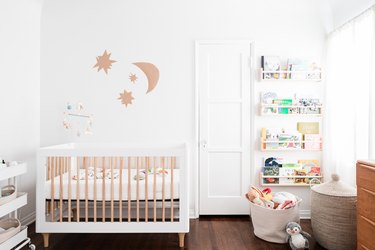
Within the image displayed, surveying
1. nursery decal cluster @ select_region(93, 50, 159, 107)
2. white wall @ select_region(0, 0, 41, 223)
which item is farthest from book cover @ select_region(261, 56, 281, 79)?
white wall @ select_region(0, 0, 41, 223)

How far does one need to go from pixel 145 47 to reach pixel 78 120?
114 cm

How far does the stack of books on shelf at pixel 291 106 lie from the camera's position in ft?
10.3

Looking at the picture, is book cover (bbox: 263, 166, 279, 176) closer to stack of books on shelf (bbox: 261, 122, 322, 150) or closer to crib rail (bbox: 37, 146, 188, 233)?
stack of books on shelf (bbox: 261, 122, 322, 150)

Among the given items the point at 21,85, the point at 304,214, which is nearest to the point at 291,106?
the point at 304,214

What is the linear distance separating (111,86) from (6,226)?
171 centimetres

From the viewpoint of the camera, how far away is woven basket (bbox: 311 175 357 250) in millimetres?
2273

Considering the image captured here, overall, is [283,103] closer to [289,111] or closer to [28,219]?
[289,111]

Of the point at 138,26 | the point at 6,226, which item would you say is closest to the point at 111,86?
the point at 138,26

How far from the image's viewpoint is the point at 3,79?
2646 mm

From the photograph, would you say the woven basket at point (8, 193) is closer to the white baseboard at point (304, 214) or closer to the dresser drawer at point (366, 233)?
the dresser drawer at point (366, 233)

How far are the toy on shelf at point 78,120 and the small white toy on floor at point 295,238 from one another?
7.55 feet

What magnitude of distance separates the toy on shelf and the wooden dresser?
2.67 metres

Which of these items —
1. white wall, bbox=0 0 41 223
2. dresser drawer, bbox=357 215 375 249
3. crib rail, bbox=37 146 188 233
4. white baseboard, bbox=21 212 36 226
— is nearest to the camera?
dresser drawer, bbox=357 215 375 249

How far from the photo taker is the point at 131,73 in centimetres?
329
